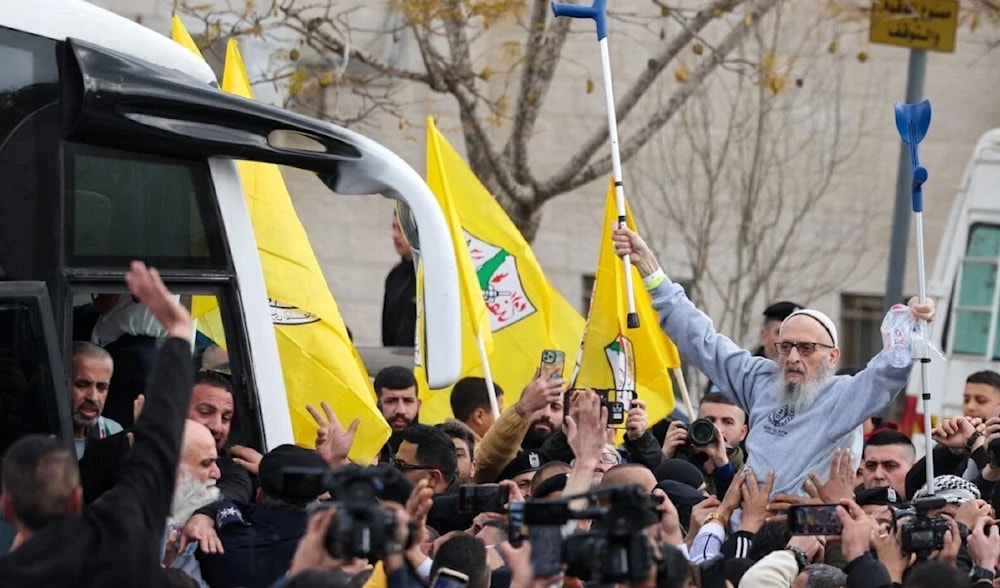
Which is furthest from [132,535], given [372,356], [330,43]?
[330,43]

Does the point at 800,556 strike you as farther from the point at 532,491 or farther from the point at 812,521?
the point at 532,491

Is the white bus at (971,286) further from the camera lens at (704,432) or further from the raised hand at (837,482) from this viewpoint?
the raised hand at (837,482)

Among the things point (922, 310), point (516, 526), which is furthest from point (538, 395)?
point (516, 526)

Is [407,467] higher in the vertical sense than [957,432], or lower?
lower

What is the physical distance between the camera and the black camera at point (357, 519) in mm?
4707

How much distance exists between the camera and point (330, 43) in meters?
14.5

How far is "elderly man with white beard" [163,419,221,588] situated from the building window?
51.9 ft

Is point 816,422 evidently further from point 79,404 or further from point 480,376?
point 480,376

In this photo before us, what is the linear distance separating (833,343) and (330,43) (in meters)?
7.63

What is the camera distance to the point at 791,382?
298 inches

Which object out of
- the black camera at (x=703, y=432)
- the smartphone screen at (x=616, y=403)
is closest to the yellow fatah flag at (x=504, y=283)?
the smartphone screen at (x=616, y=403)

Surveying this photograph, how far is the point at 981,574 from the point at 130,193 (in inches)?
120

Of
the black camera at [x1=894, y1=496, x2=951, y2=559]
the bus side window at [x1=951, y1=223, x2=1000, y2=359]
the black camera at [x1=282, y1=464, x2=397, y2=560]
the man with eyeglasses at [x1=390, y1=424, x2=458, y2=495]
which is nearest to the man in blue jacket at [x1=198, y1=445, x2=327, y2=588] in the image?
the man with eyeglasses at [x1=390, y1=424, x2=458, y2=495]

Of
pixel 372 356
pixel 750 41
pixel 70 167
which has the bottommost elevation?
pixel 372 356
